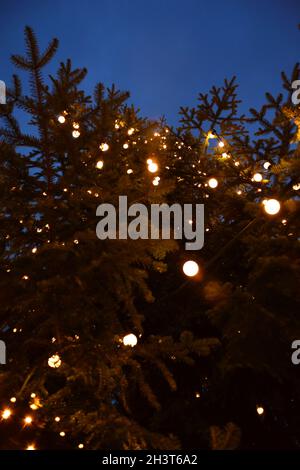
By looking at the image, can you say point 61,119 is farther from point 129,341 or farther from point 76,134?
point 129,341

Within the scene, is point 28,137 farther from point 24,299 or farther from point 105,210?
point 24,299

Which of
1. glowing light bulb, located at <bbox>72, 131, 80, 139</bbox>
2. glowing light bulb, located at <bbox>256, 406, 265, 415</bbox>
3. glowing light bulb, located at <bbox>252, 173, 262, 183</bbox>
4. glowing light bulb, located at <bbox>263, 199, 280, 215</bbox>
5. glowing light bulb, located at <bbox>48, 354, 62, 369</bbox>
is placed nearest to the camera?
glowing light bulb, located at <bbox>48, 354, 62, 369</bbox>

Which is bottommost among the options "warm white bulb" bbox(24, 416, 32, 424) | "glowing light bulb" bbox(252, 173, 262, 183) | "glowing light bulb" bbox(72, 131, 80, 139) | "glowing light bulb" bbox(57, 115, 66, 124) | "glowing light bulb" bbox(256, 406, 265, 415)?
"glowing light bulb" bbox(256, 406, 265, 415)

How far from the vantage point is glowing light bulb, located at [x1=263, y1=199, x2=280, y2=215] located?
3.25 meters

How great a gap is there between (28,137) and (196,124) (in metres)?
4.53

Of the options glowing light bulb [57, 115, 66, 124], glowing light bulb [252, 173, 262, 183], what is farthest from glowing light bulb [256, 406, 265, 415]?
glowing light bulb [57, 115, 66, 124]

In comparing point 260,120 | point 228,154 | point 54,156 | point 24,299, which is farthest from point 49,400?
point 260,120

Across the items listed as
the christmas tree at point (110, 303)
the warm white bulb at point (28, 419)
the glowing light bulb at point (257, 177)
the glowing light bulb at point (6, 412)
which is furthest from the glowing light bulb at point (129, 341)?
the glowing light bulb at point (257, 177)

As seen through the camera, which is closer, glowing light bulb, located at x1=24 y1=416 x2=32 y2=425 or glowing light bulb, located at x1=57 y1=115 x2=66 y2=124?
glowing light bulb, located at x1=24 y1=416 x2=32 y2=425

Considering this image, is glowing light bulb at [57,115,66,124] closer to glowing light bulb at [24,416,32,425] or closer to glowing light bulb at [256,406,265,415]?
glowing light bulb at [24,416,32,425]

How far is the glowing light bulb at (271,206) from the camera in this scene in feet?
10.6

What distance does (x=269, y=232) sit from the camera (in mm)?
3715

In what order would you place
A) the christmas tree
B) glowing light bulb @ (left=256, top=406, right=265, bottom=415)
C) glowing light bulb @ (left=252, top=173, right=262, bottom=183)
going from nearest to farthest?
the christmas tree
glowing light bulb @ (left=256, top=406, right=265, bottom=415)
glowing light bulb @ (left=252, top=173, right=262, bottom=183)

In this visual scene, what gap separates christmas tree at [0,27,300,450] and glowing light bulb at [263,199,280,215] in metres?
0.01
